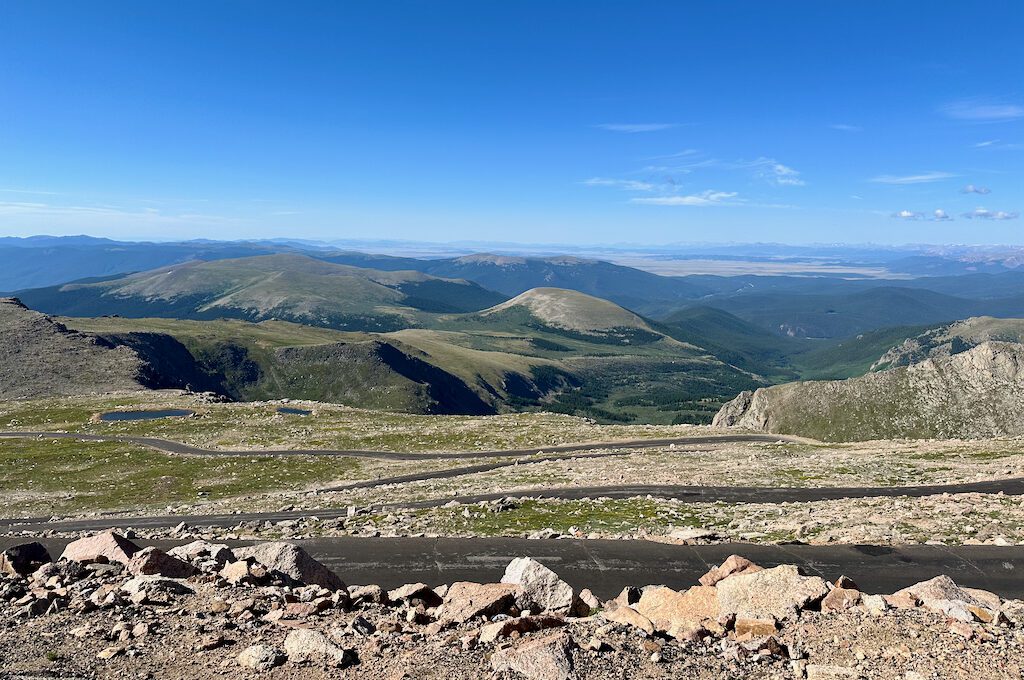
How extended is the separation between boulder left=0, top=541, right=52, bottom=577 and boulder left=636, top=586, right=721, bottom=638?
2737 cm

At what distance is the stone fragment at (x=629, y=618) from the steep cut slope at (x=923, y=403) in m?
162

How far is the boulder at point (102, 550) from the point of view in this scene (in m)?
27.0

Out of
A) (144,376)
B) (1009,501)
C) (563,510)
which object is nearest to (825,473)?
(1009,501)

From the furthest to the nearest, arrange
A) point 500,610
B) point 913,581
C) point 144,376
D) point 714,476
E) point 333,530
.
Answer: point 144,376
point 714,476
point 333,530
point 913,581
point 500,610

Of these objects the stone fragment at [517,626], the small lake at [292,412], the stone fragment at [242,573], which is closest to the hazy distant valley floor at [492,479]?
the small lake at [292,412]

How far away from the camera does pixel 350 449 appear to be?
3979 inches

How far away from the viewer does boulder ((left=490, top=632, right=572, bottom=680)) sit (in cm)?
1678

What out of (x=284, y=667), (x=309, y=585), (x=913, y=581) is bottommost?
(x=913, y=581)

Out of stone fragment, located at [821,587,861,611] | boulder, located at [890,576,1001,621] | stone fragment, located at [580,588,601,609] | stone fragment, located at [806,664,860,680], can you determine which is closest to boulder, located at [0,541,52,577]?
stone fragment, located at [580,588,601,609]

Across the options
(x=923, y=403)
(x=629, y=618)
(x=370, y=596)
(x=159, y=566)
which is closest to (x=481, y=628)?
(x=629, y=618)

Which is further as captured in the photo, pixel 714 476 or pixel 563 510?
pixel 714 476

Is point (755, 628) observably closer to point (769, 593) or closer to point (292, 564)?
point (769, 593)

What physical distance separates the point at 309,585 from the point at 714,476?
49.7 meters

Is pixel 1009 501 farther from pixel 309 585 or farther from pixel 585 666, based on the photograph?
pixel 309 585
